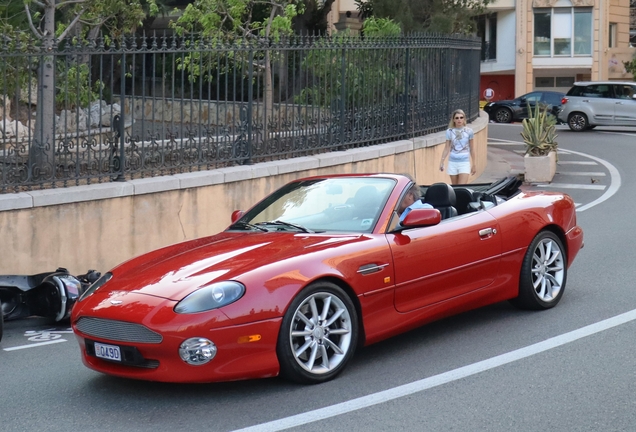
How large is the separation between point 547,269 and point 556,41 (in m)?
43.1

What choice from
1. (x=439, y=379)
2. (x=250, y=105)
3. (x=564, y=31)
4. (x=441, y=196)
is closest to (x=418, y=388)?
(x=439, y=379)

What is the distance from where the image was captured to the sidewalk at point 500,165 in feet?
62.5

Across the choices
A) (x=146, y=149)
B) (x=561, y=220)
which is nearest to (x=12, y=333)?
(x=146, y=149)

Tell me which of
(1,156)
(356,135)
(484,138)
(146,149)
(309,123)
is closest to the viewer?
(1,156)

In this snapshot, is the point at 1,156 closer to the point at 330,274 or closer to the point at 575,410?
the point at 330,274

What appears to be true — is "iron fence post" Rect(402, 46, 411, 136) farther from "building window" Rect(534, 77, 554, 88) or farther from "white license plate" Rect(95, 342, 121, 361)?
"building window" Rect(534, 77, 554, 88)

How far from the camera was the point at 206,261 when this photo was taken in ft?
20.1

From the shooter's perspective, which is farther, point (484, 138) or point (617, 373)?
point (484, 138)

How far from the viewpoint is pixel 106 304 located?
5820mm

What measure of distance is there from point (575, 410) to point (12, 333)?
199 inches

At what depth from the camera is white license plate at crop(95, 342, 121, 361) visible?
18.6ft

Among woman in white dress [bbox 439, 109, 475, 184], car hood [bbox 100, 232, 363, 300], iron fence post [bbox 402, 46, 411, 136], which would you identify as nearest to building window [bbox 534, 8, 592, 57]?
iron fence post [bbox 402, 46, 411, 136]

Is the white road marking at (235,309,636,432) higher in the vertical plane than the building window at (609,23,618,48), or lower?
A: lower

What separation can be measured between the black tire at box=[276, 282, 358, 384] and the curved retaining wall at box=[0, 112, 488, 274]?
4.74 m
